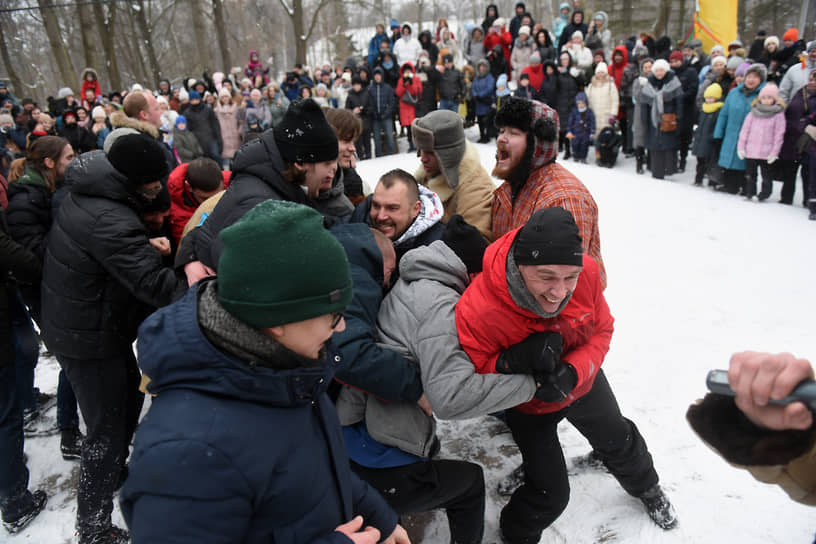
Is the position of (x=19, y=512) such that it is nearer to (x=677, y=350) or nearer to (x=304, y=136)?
(x=304, y=136)

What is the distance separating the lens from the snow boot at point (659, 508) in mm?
2574

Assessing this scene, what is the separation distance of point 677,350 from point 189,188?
426 cm

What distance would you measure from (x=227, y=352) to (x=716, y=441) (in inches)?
48.0

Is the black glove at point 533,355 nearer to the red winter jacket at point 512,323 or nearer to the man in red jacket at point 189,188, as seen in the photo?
the red winter jacket at point 512,323

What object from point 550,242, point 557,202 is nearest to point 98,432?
point 550,242

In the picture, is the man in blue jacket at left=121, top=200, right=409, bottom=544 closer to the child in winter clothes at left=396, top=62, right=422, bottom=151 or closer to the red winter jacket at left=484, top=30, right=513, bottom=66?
the child in winter clothes at left=396, top=62, right=422, bottom=151

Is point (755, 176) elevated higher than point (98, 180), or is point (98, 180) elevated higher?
point (98, 180)

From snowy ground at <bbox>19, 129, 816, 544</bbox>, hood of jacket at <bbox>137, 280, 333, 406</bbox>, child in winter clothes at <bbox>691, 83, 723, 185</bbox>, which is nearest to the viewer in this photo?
hood of jacket at <bbox>137, 280, 333, 406</bbox>

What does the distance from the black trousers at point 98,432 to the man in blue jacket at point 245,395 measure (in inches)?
72.7

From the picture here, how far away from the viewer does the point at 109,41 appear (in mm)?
20031

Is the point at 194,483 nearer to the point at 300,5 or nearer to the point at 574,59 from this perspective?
the point at 574,59

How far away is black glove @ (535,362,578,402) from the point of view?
199cm

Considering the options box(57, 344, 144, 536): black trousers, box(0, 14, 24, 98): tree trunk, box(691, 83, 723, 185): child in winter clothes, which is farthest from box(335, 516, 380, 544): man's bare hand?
box(0, 14, 24, 98): tree trunk

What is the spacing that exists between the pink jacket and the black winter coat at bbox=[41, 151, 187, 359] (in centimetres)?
863
